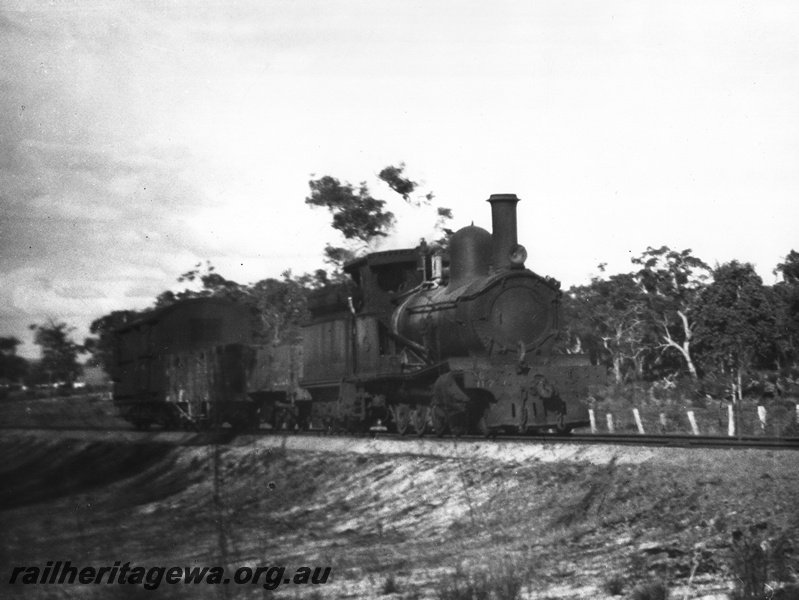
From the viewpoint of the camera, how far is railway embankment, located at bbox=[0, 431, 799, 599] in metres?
9.51

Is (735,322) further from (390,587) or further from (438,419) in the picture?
(390,587)

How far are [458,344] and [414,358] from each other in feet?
6.97

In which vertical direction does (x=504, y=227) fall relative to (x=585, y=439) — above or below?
above

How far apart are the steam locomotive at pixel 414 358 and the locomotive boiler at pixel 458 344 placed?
0.09ft

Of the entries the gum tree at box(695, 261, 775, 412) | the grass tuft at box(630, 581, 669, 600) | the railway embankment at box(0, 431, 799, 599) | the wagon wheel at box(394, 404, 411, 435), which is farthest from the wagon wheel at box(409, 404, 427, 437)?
the gum tree at box(695, 261, 775, 412)

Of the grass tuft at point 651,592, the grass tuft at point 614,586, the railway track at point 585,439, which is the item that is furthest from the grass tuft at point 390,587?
the railway track at point 585,439

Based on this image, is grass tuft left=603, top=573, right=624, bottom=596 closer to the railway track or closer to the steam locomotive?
the railway track

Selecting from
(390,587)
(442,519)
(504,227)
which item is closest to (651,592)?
(390,587)

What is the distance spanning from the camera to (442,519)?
1350 cm

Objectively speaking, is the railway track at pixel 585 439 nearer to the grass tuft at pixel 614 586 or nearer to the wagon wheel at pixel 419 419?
the wagon wheel at pixel 419 419

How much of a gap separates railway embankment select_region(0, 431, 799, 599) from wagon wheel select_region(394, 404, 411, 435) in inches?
35.8

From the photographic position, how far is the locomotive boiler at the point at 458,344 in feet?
58.6

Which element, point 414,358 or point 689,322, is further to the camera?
point 689,322

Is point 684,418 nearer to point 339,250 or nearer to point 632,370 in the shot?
point 339,250
